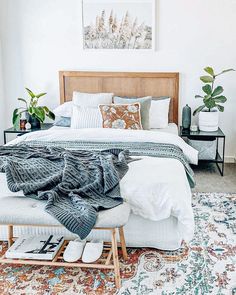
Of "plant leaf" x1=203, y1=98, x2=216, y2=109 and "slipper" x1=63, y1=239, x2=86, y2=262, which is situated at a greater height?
"plant leaf" x1=203, y1=98, x2=216, y2=109

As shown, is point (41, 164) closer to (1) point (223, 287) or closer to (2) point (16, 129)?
(1) point (223, 287)

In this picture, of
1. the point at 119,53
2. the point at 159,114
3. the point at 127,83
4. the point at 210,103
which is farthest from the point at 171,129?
the point at 119,53

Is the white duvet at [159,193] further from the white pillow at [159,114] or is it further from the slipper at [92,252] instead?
the white pillow at [159,114]

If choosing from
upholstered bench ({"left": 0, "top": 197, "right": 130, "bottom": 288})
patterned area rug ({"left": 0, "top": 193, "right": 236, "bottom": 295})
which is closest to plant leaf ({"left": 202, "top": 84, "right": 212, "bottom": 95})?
patterned area rug ({"left": 0, "top": 193, "right": 236, "bottom": 295})

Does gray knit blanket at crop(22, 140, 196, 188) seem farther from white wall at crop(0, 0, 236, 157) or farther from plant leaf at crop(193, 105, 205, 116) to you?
white wall at crop(0, 0, 236, 157)

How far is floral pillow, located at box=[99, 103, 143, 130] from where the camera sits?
12.8 ft

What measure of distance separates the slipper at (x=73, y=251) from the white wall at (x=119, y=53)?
109 inches

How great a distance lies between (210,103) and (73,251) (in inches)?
101

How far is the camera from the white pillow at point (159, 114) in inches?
168

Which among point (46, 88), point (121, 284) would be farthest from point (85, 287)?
point (46, 88)

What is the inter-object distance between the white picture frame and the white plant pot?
104 centimetres

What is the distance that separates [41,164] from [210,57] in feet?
9.10

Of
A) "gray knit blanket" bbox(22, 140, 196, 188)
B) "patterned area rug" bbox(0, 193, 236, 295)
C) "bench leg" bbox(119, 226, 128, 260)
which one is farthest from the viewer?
"gray knit blanket" bbox(22, 140, 196, 188)

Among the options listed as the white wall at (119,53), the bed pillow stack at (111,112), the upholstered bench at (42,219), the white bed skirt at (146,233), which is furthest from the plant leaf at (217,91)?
the upholstered bench at (42,219)
